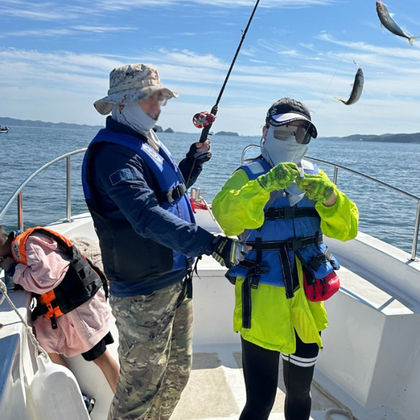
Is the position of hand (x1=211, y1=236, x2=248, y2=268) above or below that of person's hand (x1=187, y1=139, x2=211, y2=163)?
below

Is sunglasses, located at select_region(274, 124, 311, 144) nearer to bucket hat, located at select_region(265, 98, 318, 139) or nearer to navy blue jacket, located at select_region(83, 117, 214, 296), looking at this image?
bucket hat, located at select_region(265, 98, 318, 139)

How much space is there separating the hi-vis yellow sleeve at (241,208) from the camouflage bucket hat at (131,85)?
543 mm

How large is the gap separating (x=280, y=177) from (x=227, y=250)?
0.36 m

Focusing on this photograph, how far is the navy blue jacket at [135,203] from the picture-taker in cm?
169

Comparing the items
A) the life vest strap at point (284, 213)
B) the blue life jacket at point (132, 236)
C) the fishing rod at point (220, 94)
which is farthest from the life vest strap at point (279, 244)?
the fishing rod at point (220, 94)

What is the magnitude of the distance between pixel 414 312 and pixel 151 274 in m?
1.77

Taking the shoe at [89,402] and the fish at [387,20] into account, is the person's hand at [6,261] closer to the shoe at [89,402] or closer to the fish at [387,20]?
the shoe at [89,402]

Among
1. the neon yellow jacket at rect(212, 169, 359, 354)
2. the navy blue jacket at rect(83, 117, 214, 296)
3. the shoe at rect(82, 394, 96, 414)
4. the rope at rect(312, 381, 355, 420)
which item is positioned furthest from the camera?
the rope at rect(312, 381, 355, 420)

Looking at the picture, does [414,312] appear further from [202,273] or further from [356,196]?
[356,196]

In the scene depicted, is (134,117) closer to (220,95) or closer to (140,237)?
(140,237)

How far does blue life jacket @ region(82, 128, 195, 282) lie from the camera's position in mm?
1844

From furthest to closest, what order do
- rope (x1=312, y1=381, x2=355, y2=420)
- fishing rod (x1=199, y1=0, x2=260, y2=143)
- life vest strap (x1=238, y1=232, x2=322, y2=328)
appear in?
rope (x1=312, y1=381, x2=355, y2=420), fishing rod (x1=199, y1=0, x2=260, y2=143), life vest strap (x1=238, y1=232, x2=322, y2=328)

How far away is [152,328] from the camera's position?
6.34ft

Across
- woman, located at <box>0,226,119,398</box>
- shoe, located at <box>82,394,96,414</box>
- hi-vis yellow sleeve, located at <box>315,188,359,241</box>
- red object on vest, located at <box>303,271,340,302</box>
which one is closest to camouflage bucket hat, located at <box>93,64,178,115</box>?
woman, located at <box>0,226,119,398</box>
